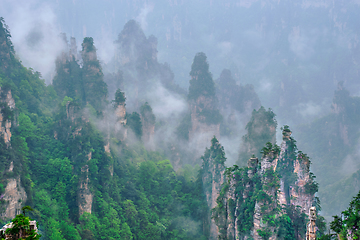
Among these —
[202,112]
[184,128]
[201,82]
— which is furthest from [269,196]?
[201,82]

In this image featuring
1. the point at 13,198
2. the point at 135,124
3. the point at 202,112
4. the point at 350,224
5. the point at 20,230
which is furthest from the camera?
the point at 202,112

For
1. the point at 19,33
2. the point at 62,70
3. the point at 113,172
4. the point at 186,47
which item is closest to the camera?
the point at 113,172

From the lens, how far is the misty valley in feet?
97.4

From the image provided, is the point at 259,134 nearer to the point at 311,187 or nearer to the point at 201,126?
the point at 201,126

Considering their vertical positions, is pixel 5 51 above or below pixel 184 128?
below

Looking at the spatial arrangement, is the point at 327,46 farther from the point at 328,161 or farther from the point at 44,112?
the point at 44,112

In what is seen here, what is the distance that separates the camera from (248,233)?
29469 mm

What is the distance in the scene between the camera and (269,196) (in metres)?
28.7

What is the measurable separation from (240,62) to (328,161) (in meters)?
93.4

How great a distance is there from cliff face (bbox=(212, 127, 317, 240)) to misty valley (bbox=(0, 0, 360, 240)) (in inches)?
3.8

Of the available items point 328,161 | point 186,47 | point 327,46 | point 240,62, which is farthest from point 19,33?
point 327,46

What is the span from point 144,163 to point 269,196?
A: 1118 inches

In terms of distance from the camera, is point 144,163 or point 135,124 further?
point 135,124

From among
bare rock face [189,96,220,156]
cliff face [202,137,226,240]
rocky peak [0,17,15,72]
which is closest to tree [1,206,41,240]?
cliff face [202,137,226,240]
